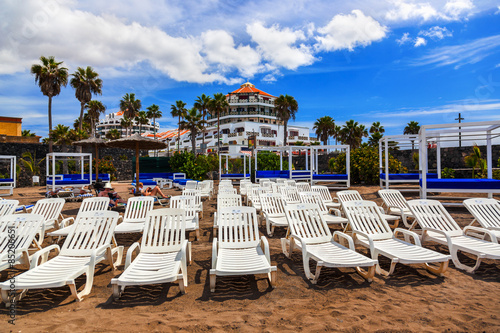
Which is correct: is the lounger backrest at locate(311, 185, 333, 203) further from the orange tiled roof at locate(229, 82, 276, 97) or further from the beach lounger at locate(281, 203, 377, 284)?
the orange tiled roof at locate(229, 82, 276, 97)

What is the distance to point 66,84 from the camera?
25719 mm

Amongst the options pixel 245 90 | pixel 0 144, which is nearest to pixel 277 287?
pixel 0 144

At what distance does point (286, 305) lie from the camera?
3215 mm

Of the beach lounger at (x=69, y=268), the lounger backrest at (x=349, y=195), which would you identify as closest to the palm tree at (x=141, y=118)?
the lounger backrest at (x=349, y=195)

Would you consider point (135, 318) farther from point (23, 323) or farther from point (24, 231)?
point (24, 231)

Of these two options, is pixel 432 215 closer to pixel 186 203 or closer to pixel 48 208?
pixel 186 203

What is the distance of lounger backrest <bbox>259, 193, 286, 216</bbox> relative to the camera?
7.13m

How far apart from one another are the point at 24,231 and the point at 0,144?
81.6ft

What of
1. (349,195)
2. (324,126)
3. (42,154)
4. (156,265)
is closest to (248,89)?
(324,126)

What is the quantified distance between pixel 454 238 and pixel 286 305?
3.33 meters

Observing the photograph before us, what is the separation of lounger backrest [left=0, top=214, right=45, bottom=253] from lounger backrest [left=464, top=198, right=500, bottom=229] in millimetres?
7412

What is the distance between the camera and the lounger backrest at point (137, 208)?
632cm

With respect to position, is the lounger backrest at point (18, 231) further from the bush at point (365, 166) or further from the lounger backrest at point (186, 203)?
the bush at point (365, 166)

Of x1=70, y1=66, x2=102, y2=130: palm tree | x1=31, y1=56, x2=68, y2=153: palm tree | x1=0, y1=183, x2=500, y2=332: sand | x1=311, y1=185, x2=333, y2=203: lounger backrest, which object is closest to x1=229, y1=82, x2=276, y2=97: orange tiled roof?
x1=70, y1=66, x2=102, y2=130: palm tree
